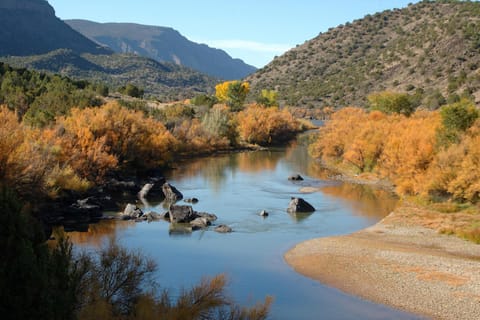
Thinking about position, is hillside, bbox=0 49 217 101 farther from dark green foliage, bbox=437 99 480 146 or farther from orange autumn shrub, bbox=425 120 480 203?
orange autumn shrub, bbox=425 120 480 203

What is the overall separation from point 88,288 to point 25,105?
1986 inches

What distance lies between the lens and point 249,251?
29.0m

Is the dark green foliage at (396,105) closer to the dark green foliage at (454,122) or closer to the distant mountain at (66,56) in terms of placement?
the dark green foliage at (454,122)

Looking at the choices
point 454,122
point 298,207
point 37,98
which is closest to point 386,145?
point 454,122

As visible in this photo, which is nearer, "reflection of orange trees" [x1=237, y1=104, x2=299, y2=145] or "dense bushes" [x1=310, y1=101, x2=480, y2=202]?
"dense bushes" [x1=310, y1=101, x2=480, y2=202]

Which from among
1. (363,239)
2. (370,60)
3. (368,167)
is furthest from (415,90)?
(363,239)

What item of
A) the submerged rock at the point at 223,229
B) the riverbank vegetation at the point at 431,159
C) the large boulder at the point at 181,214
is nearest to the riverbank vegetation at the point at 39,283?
the submerged rock at the point at 223,229

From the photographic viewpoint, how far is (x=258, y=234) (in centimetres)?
3275

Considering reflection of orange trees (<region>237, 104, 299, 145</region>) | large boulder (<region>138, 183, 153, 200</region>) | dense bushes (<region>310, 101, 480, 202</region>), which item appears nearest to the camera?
dense bushes (<region>310, 101, 480, 202</region>)

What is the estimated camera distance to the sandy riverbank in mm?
21969

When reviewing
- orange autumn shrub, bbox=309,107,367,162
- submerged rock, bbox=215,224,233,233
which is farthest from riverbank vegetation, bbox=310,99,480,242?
submerged rock, bbox=215,224,233,233

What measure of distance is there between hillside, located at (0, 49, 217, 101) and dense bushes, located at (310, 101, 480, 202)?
261 feet

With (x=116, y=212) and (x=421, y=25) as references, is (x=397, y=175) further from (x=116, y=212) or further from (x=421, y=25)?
(x=421, y=25)

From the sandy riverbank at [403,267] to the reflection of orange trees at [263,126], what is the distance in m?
55.0
